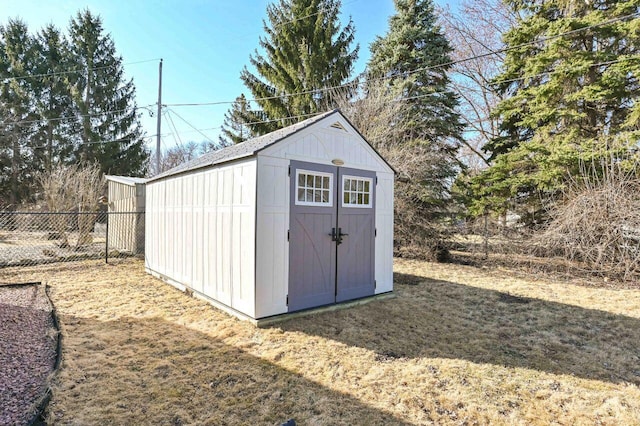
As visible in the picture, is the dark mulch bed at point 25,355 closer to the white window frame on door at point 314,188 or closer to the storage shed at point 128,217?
the white window frame on door at point 314,188

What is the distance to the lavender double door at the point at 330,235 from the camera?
15.0 feet

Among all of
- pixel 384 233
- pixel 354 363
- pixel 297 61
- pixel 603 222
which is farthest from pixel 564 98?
pixel 297 61

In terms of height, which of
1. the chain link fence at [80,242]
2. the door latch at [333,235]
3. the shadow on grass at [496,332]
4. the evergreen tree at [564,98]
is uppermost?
the evergreen tree at [564,98]

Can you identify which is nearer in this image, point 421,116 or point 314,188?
point 314,188

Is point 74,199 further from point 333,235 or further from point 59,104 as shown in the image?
point 59,104

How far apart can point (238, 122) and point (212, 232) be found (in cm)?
1136

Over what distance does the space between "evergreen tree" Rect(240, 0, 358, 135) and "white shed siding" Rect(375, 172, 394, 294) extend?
29.1 feet

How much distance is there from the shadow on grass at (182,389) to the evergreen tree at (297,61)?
1170cm

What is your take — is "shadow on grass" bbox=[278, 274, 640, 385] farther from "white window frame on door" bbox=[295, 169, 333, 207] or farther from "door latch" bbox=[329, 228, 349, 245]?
"white window frame on door" bbox=[295, 169, 333, 207]

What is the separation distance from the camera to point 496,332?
13.9 feet

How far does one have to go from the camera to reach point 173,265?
632cm

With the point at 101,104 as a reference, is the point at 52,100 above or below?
above

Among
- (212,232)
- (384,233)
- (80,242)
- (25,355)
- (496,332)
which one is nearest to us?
(25,355)

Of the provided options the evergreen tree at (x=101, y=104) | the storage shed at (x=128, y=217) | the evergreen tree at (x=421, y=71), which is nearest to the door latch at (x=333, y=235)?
the storage shed at (x=128, y=217)
